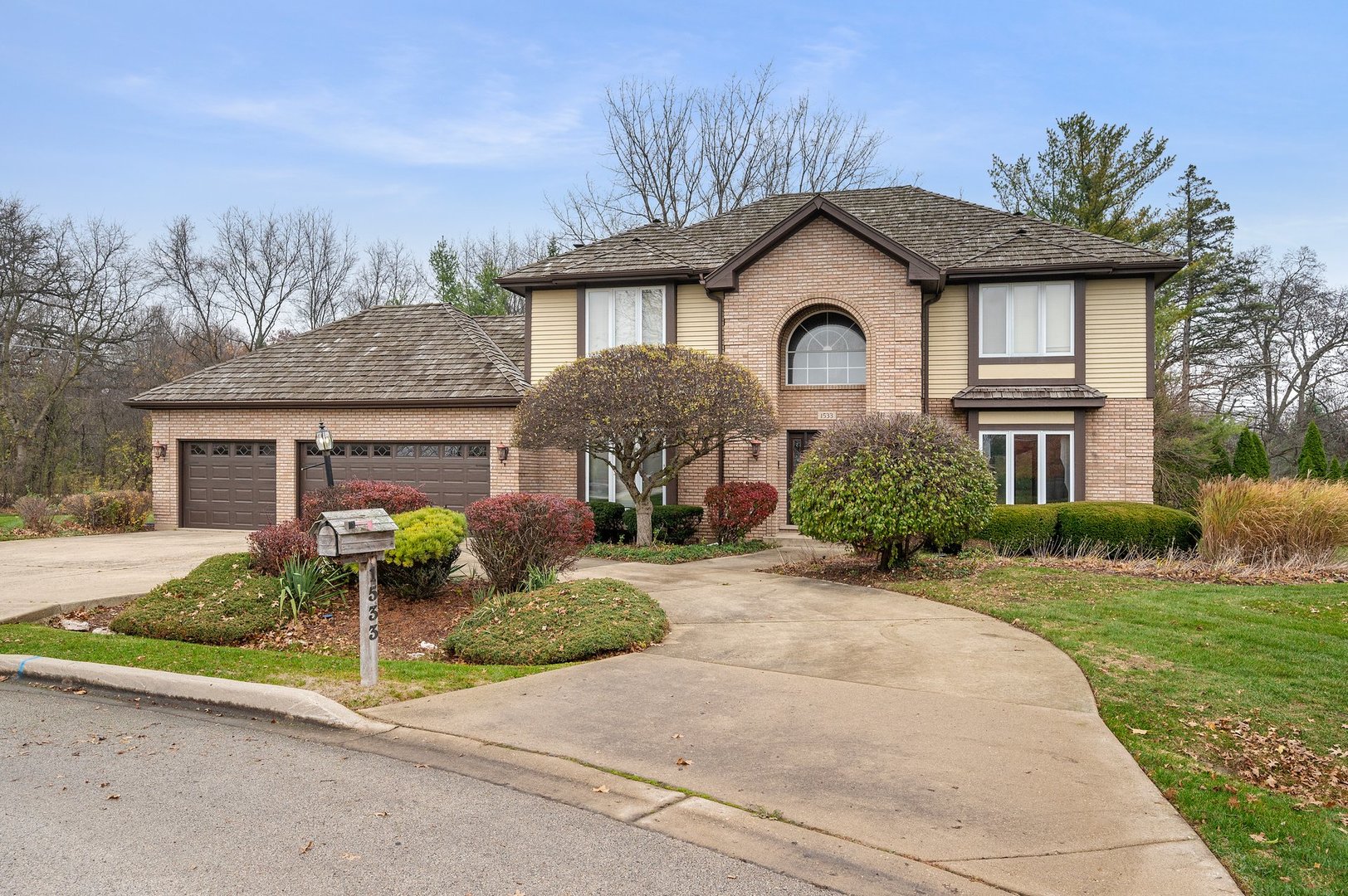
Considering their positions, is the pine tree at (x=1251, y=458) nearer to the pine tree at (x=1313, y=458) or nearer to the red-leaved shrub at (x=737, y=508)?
the pine tree at (x=1313, y=458)

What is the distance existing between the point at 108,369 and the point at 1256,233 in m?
50.1

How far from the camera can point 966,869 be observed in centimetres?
370

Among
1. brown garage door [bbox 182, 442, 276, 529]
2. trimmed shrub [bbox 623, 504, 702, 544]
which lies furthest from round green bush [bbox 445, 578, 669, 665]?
brown garage door [bbox 182, 442, 276, 529]

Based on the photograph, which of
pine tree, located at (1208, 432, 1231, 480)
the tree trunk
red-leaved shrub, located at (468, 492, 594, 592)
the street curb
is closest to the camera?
the street curb

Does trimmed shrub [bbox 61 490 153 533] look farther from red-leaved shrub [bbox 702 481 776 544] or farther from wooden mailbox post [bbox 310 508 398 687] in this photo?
wooden mailbox post [bbox 310 508 398 687]

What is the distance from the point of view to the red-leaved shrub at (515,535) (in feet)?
31.6

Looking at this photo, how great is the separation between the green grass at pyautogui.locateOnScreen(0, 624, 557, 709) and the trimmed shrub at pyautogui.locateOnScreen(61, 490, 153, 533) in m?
14.5

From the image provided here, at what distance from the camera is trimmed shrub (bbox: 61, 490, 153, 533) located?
20.8 meters

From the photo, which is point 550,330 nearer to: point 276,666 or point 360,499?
point 360,499

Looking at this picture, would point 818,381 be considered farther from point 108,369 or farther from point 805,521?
point 108,369

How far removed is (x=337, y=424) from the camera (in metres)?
20.4

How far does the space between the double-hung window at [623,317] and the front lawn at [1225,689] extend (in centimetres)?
921

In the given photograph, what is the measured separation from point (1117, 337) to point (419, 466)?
1567 centimetres

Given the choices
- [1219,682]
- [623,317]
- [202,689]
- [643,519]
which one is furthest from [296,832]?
[623,317]
